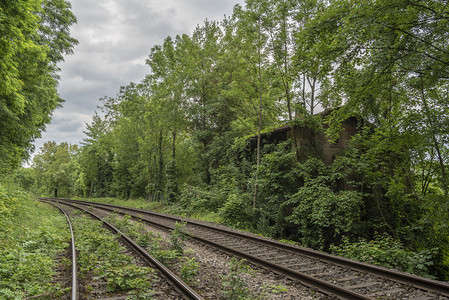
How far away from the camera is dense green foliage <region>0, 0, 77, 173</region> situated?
7348mm

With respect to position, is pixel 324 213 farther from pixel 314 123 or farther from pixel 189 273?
pixel 189 273

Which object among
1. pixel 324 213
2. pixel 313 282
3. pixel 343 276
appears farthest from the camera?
pixel 324 213

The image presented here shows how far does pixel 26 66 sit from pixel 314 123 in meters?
13.5

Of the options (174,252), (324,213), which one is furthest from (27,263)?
(324,213)

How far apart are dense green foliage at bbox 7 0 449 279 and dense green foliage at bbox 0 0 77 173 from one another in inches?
337

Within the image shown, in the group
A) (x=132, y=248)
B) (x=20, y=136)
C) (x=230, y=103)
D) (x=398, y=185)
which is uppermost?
(x=230, y=103)

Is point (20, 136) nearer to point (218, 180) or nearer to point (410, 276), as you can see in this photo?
point (218, 180)

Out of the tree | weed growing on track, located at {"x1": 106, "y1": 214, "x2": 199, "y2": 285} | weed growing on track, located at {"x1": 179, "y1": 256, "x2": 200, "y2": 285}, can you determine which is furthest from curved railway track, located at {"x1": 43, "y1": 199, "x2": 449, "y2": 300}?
the tree

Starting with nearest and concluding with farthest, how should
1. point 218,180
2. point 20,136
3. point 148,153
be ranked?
point 20,136
point 218,180
point 148,153

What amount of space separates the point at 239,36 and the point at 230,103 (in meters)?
7.69

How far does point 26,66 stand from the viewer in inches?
422

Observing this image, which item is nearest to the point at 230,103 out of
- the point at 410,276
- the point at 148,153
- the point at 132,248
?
the point at 148,153

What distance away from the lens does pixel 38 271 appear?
17.1 ft

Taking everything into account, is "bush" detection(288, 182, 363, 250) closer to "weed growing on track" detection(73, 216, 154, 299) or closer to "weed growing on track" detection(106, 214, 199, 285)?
"weed growing on track" detection(106, 214, 199, 285)
